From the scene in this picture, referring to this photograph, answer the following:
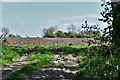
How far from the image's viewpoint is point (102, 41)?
5.01 meters

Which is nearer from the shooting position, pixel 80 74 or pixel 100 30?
pixel 100 30

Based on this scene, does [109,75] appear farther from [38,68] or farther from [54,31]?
[54,31]

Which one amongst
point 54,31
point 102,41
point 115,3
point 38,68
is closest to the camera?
point 115,3

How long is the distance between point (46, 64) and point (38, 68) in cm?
78

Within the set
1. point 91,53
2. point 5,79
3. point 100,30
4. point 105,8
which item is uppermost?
point 105,8

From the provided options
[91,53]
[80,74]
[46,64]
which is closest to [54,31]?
[46,64]

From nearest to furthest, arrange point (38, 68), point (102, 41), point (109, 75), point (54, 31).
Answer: point (102, 41) < point (109, 75) < point (38, 68) < point (54, 31)

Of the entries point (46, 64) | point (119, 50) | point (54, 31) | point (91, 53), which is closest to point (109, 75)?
point (91, 53)

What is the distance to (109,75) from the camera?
592 centimetres

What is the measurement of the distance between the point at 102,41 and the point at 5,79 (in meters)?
2.22

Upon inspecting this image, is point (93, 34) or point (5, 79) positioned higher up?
point (93, 34)

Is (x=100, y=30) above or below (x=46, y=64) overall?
above

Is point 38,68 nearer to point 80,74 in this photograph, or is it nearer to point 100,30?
point 80,74

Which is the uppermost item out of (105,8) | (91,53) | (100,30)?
(105,8)
